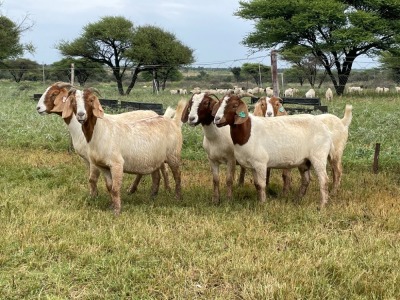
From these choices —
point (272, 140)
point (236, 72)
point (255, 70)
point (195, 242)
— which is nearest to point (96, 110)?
point (195, 242)

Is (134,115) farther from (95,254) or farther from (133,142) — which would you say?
(95,254)

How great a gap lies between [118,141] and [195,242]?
83.2 inches

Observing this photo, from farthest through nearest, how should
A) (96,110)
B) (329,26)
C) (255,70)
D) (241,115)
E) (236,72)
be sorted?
(236,72), (255,70), (329,26), (241,115), (96,110)

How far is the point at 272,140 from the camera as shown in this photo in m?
6.50

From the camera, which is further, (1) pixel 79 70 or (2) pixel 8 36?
(1) pixel 79 70

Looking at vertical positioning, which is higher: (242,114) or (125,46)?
(125,46)

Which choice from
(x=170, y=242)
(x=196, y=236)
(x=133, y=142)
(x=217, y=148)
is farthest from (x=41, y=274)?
(x=217, y=148)

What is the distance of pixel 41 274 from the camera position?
3.96 metres

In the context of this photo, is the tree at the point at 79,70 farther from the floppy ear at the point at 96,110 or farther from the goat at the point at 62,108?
Result: the floppy ear at the point at 96,110

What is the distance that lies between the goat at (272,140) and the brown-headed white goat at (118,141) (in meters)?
1.08

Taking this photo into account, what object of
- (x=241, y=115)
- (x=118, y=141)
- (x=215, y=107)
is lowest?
(x=118, y=141)

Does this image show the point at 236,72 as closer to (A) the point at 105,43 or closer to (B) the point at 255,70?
(B) the point at 255,70

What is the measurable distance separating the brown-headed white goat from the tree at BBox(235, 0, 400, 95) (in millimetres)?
21670

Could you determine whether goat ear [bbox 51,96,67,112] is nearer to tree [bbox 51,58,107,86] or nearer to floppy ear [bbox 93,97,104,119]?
floppy ear [bbox 93,97,104,119]
